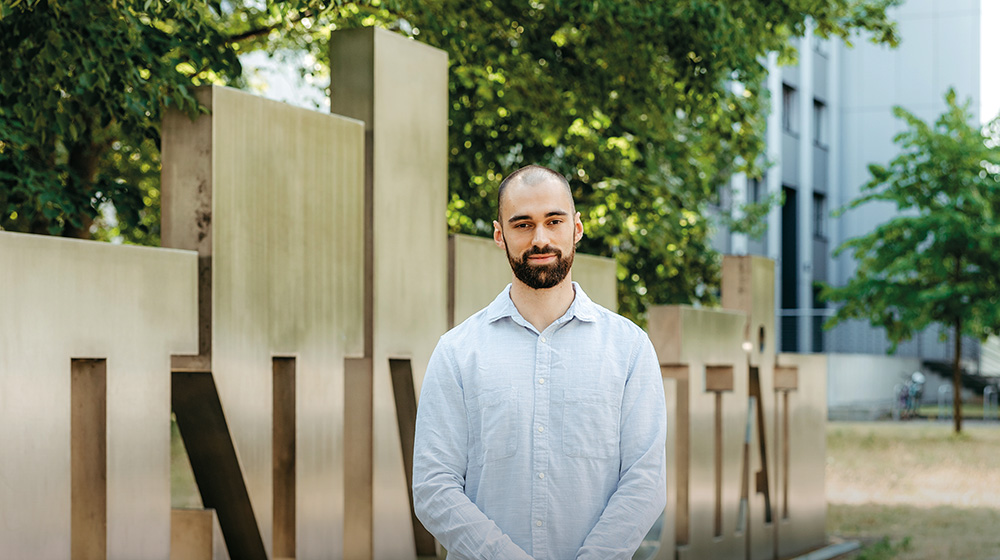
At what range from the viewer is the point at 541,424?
2.92m

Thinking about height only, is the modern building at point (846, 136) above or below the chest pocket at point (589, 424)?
above

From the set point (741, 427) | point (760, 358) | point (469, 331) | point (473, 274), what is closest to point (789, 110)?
Result: point (760, 358)

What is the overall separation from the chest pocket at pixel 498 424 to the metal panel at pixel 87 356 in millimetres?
1740

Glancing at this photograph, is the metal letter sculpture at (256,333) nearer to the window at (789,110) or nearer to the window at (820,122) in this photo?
the window at (789,110)

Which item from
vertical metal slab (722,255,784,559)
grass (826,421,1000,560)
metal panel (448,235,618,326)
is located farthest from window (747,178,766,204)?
metal panel (448,235,618,326)

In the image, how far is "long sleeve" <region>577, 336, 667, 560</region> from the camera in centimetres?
283

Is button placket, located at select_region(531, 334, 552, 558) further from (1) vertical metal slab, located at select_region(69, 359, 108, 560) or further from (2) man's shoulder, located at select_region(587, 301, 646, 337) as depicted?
(1) vertical metal slab, located at select_region(69, 359, 108, 560)

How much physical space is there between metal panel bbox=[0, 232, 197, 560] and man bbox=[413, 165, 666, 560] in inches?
62.8

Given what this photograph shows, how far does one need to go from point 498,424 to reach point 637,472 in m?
0.37

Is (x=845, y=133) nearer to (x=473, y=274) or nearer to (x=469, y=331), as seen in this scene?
(x=473, y=274)

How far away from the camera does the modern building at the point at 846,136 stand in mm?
33219

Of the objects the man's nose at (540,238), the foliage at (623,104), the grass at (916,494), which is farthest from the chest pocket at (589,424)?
the grass at (916,494)

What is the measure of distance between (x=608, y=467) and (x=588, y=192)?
8562 mm

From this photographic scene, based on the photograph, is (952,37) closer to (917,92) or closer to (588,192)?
(917,92)
